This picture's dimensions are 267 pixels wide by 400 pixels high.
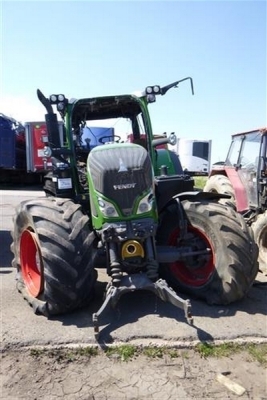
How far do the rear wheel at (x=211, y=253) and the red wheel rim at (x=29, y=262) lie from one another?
4.32 feet

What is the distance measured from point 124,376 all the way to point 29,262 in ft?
6.45

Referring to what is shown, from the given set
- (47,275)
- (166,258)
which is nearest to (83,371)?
(47,275)

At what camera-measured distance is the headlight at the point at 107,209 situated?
3.96 metres

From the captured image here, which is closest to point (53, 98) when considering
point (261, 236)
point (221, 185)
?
point (261, 236)

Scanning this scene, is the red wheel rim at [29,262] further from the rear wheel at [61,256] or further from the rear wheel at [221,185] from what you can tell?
the rear wheel at [221,185]

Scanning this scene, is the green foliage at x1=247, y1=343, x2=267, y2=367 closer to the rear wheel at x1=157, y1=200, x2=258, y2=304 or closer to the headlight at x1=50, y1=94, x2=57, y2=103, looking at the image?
the rear wheel at x1=157, y1=200, x2=258, y2=304

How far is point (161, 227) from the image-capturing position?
4594 mm

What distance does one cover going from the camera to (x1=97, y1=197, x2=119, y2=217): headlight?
3.96m

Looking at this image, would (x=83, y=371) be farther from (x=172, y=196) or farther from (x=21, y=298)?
(x=172, y=196)

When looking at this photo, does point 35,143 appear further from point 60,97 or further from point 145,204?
point 145,204

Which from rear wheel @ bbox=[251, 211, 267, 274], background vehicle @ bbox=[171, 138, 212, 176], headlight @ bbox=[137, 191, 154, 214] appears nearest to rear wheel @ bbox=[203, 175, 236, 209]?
rear wheel @ bbox=[251, 211, 267, 274]

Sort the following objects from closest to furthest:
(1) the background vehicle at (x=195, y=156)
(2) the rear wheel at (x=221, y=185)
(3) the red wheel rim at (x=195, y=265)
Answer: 1. (3) the red wheel rim at (x=195, y=265)
2. (2) the rear wheel at (x=221, y=185)
3. (1) the background vehicle at (x=195, y=156)

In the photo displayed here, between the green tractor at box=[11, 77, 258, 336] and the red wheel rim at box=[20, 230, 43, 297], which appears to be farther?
the red wheel rim at box=[20, 230, 43, 297]

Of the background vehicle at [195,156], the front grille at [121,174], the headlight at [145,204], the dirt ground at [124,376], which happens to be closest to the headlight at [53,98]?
the front grille at [121,174]
